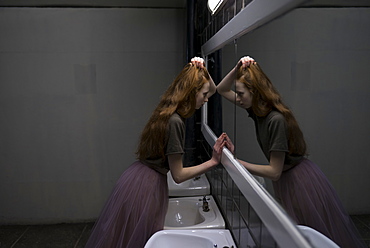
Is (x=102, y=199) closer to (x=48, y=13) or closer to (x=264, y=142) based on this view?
(x=48, y=13)

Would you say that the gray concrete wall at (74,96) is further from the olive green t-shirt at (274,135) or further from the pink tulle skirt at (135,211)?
the olive green t-shirt at (274,135)

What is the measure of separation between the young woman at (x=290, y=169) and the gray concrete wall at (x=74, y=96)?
244cm

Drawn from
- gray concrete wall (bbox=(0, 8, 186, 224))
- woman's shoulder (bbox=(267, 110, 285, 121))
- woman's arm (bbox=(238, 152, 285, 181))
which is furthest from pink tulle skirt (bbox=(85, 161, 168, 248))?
gray concrete wall (bbox=(0, 8, 186, 224))

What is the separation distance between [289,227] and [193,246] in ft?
3.00

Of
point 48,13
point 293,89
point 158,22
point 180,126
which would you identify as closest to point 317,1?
A: point 293,89

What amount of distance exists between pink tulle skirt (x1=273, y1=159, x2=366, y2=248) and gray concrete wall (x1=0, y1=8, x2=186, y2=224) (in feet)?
9.41

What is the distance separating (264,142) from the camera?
1011 mm

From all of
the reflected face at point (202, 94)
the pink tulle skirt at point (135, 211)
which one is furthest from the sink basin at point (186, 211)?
A: the reflected face at point (202, 94)

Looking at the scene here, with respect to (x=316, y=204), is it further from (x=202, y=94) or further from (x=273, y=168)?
(x=202, y=94)

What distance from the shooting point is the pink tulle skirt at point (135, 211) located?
177 cm

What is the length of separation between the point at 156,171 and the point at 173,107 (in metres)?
0.38

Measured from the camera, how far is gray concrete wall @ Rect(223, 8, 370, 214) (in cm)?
52

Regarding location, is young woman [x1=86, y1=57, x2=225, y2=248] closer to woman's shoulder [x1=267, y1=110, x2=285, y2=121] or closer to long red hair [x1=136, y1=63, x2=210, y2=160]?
long red hair [x1=136, y1=63, x2=210, y2=160]

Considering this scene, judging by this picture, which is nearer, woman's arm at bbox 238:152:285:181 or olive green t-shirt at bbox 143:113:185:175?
woman's arm at bbox 238:152:285:181
